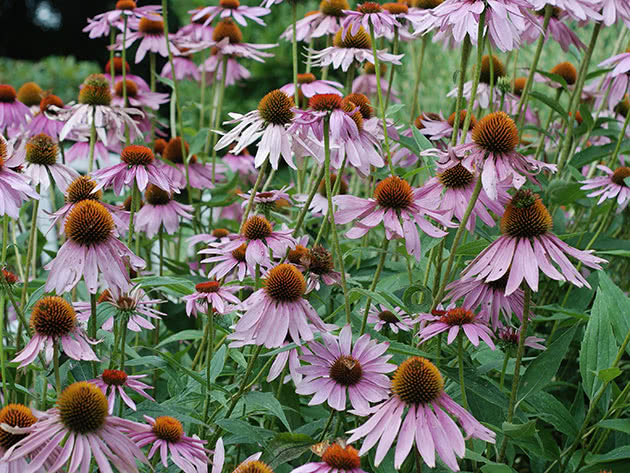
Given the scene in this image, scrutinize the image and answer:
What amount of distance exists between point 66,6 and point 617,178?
402 inches

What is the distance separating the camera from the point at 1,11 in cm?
1062

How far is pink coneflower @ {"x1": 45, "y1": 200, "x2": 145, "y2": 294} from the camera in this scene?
1.03 m

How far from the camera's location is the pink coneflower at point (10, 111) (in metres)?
2.00

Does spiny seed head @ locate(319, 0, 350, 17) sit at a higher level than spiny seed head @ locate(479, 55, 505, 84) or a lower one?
higher

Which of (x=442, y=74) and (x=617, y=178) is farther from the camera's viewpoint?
(x=442, y=74)

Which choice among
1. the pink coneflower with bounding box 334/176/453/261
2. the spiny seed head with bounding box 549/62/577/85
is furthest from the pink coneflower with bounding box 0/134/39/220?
the spiny seed head with bounding box 549/62/577/85

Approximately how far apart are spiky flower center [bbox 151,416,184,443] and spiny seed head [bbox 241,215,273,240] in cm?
38

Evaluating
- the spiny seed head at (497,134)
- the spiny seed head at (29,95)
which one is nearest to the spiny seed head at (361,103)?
the spiny seed head at (497,134)

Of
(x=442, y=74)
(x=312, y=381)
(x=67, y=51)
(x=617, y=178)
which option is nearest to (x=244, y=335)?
(x=312, y=381)

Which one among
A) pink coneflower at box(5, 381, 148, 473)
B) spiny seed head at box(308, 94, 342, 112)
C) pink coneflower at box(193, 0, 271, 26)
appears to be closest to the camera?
pink coneflower at box(5, 381, 148, 473)

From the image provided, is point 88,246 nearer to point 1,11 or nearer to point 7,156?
point 7,156

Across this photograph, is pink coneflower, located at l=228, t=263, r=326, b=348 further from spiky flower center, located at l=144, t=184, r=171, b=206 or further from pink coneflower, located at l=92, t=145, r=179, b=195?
spiky flower center, located at l=144, t=184, r=171, b=206

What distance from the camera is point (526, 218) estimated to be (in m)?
1.04

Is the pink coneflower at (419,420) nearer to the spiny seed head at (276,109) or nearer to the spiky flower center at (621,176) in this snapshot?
the spiny seed head at (276,109)
